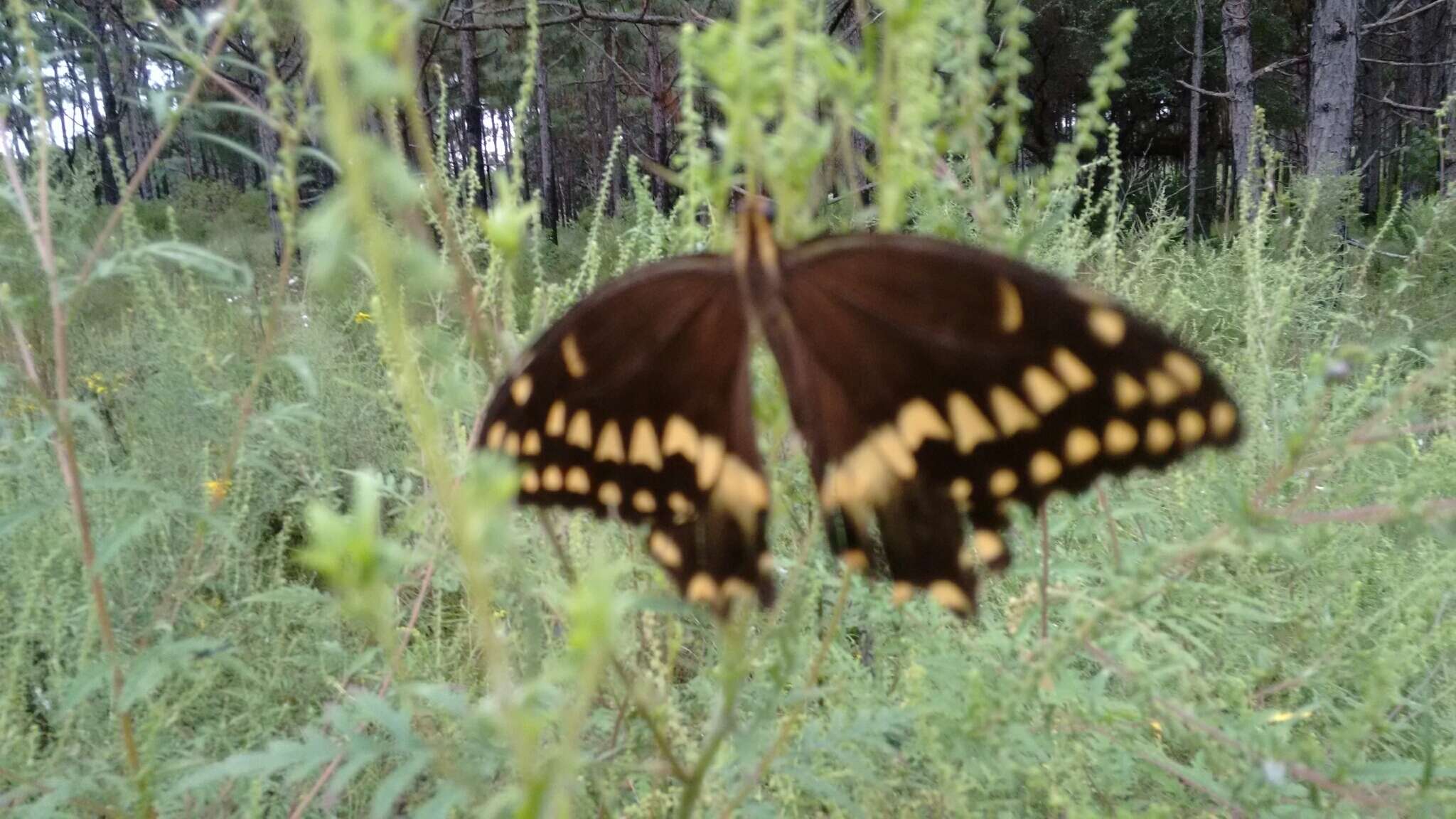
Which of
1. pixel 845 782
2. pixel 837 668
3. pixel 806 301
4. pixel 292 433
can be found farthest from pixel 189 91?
pixel 292 433

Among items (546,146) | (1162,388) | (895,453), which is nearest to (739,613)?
(895,453)

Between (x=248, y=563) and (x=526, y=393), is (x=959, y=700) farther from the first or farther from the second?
(x=248, y=563)

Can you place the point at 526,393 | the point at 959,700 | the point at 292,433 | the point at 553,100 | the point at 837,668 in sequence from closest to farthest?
the point at 526,393
the point at 959,700
the point at 837,668
the point at 292,433
the point at 553,100

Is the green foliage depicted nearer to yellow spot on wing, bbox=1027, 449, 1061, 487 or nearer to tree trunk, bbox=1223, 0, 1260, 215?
yellow spot on wing, bbox=1027, 449, 1061, 487

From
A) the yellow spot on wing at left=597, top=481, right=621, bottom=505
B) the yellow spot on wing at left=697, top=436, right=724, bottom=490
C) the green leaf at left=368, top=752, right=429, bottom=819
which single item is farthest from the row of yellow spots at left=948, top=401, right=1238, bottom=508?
the green leaf at left=368, top=752, right=429, bottom=819

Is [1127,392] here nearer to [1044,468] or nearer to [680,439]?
[1044,468]

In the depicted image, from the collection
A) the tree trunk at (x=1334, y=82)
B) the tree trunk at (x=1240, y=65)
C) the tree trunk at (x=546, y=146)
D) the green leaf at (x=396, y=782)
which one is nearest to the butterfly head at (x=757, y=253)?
the green leaf at (x=396, y=782)
